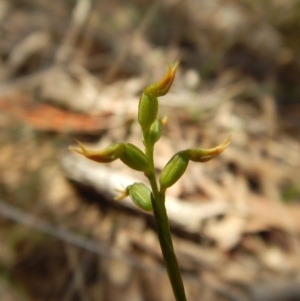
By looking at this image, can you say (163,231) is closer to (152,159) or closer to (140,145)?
(152,159)

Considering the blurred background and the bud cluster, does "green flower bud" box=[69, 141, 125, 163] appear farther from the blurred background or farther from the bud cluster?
the blurred background

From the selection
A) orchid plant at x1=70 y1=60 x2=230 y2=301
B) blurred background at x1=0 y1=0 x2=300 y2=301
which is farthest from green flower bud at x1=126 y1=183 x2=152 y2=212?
blurred background at x1=0 y1=0 x2=300 y2=301

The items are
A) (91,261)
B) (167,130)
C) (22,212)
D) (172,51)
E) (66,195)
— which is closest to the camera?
(91,261)

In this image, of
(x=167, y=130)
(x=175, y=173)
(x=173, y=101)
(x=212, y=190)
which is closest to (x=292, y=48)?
(x=173, y=101)

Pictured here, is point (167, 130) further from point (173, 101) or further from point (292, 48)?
point (292, 48)

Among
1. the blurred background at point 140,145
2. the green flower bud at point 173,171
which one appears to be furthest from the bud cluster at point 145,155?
the blurred background at point 140,145

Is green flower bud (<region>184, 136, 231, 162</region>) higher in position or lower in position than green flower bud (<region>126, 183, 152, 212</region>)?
higher

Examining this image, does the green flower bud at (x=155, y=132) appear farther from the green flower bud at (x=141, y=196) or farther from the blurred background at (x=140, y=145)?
the blurred background at (x=140, y=145)

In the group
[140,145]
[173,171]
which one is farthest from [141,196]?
[140,145]
